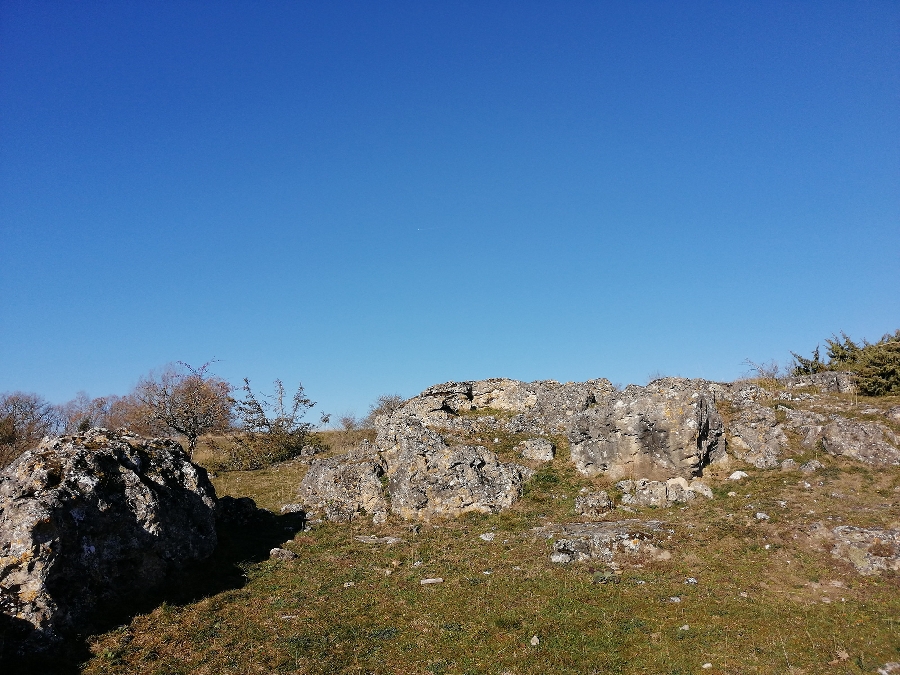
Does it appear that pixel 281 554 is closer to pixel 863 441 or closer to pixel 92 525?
pixel 92 525

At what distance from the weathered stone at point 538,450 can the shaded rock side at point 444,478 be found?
1.79m

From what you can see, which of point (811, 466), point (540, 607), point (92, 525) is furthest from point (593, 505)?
point (92, 525)

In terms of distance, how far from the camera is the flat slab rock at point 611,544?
17969 mm

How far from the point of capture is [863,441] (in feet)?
79.3

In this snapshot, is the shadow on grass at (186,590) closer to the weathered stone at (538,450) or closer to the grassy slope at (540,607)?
the grassy slope at (540,607)

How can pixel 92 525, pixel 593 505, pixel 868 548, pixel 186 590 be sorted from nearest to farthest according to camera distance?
pixel 92 525 → pixel 868 548 → pixel 186 590 → pixel 593 505

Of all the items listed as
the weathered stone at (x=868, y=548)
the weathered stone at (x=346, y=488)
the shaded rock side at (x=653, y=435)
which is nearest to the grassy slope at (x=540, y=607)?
the weathered stone at (x=868, y=548)

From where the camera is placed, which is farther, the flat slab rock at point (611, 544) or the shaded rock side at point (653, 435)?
the shaded rock side at point (653, 435)

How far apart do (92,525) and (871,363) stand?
4366cm

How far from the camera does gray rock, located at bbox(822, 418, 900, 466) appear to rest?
23.4m

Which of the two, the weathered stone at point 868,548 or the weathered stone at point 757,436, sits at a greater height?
the weathered stone at point 757,436

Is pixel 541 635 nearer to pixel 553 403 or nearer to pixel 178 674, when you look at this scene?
pixel 178 674

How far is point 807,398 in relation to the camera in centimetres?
3056

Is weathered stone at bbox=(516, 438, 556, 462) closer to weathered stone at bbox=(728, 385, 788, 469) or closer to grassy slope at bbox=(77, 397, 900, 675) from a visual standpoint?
grassy slope at bbox=(77, 397, 900, 675)
